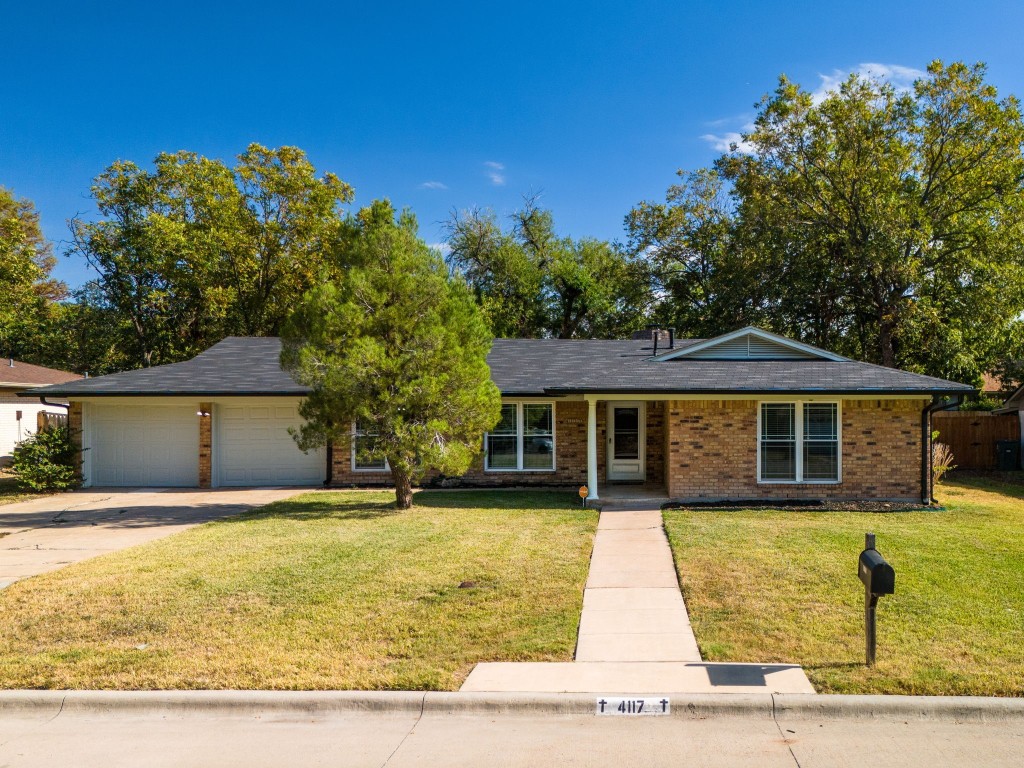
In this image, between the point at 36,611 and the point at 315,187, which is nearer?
the point at 36,611

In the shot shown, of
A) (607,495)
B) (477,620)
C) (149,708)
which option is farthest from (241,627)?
(607,495)

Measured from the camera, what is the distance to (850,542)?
33.2ft

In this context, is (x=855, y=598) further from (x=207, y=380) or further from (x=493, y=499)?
(x=207, y=380)

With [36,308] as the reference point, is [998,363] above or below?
below

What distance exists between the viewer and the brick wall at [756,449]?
14172 mm

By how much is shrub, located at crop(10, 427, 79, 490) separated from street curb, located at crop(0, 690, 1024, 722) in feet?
43.6

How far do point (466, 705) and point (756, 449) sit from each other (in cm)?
1066

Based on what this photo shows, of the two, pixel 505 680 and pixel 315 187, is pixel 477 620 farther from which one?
pixel 315 187

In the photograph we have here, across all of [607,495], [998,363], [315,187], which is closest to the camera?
[607,495]

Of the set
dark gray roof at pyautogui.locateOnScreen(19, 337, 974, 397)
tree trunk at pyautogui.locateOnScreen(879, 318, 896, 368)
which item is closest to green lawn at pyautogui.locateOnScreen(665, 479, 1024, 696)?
dark gray roof at pyautogui.locateOnScreen(19, 337, 974, 397)

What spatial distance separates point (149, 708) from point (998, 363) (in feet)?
101

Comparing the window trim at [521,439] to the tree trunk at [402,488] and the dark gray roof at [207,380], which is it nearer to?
the tree trunk at [402,488]

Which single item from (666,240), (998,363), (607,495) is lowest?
(607,495)

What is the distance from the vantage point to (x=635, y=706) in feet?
16.3
